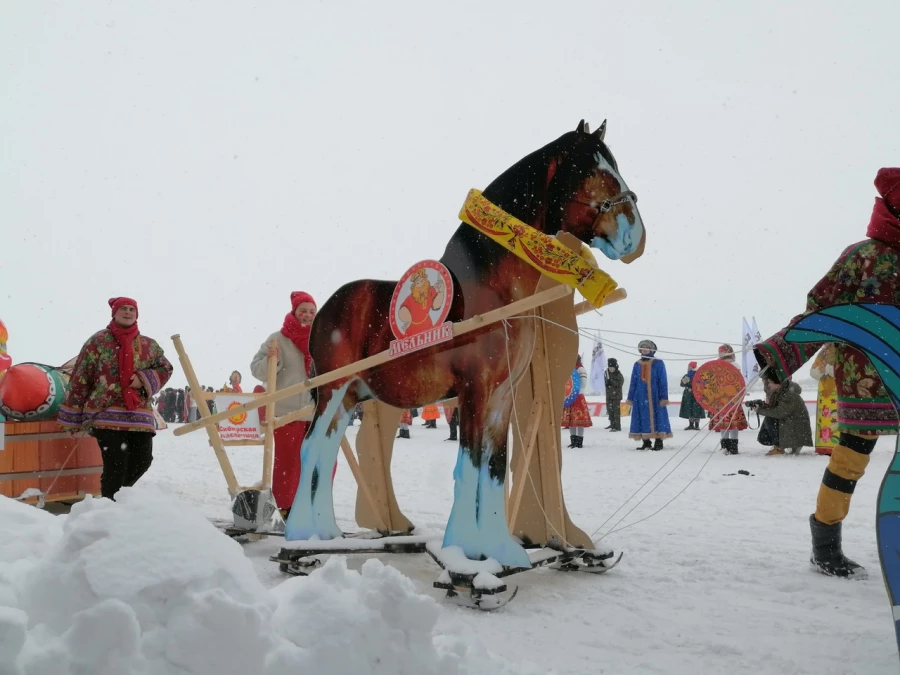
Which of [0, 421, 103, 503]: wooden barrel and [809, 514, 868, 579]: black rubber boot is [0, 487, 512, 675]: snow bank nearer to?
[809, 514, 868, 579]: black rubber boot

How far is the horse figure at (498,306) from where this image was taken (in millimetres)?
3248

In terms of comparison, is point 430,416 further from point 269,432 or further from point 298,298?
point 269,432

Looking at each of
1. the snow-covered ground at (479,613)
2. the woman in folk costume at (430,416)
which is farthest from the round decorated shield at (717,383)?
the woman in folk costume at (430,416)

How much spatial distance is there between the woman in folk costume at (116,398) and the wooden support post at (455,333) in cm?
61

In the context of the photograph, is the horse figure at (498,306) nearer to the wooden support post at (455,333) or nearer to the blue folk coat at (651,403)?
the wooden support post at (455,333)

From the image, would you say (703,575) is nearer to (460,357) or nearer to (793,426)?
(460,357)

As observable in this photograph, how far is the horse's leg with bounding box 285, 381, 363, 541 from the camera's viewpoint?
3.77 metres

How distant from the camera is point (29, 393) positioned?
218 inches

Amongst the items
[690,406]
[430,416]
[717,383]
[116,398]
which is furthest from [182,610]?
[430,416]

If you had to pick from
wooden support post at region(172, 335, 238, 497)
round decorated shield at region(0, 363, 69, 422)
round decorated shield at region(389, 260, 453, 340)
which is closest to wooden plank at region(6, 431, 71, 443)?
round decorated shield at region(0, 363, 69, 422)

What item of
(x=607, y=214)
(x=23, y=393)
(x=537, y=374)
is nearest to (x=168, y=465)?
(x=23, y=393)

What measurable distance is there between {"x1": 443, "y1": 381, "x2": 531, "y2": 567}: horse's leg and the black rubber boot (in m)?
1.53

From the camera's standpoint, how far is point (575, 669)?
7.50 ft

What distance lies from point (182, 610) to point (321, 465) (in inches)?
84.2
